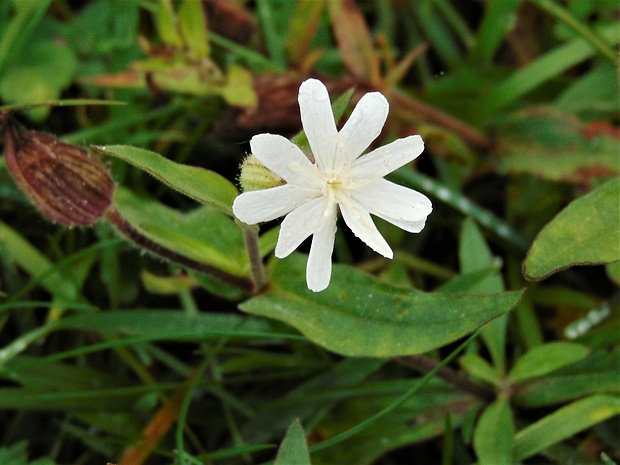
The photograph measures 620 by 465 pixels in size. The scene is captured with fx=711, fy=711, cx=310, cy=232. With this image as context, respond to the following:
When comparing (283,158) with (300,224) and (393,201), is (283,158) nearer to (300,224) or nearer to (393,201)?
(300,224)

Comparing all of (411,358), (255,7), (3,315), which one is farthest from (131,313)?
(255,7)

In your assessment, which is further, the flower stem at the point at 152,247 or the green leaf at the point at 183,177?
the flower stem at the point at 152,247

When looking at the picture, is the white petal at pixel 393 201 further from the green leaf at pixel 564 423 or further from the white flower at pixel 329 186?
the green leaf at pixel 564 423

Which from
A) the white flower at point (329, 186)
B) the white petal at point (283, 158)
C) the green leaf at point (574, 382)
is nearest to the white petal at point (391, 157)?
the white flower at point (329, 186)

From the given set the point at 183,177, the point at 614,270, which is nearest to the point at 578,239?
the point at 614,270

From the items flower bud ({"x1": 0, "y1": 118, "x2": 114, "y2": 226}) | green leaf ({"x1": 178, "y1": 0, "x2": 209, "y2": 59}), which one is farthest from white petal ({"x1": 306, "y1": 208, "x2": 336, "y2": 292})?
green leaf ({"x1": 178, "y1": 0, "x2": 209, "y2": 59})

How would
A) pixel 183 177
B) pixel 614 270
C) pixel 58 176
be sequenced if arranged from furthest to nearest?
pixel 614 270 < pixel 58 176 < pixel 183 177

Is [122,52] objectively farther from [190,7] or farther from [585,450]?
[585,450]
